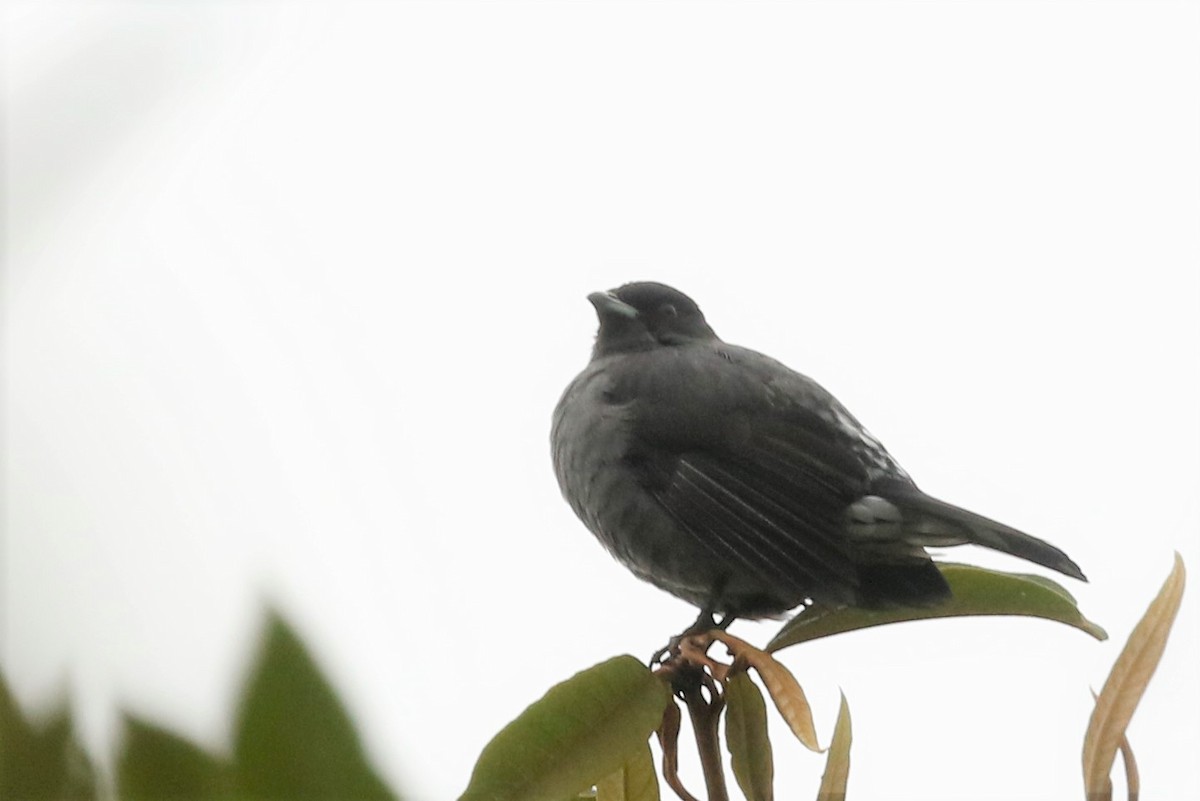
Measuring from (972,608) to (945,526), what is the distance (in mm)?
292

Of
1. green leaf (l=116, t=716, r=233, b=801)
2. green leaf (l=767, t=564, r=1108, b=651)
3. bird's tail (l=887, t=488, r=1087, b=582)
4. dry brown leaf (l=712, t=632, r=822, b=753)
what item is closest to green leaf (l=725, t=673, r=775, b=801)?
dry brown leaf (l=712, t=632, r=822, b=753)

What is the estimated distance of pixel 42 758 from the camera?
78 centimetres

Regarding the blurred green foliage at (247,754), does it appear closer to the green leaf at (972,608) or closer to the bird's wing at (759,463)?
the green leaf at (972,608)

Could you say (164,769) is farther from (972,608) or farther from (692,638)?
(972,608)

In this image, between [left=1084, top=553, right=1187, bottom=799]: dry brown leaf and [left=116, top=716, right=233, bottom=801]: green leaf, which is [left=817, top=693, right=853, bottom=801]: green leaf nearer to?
[left=1084, top=553, right=1187, bottom=799]: dry brown leaf

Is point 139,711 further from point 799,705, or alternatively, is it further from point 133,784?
point 799,705

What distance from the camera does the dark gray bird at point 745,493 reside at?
2232 millimetres

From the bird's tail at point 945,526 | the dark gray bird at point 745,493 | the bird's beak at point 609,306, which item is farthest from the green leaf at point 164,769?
the bird's beak at point 609,306

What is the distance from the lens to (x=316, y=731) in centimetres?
93

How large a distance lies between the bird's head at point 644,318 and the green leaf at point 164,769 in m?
2.48

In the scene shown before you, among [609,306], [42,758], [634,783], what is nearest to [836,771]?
[634,783]

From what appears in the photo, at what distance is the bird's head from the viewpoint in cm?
331

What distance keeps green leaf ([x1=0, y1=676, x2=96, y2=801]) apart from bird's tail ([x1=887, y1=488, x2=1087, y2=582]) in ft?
5.56

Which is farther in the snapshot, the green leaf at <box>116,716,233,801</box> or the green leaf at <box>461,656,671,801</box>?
the green leaf at <box>461,656,671,801</box>
